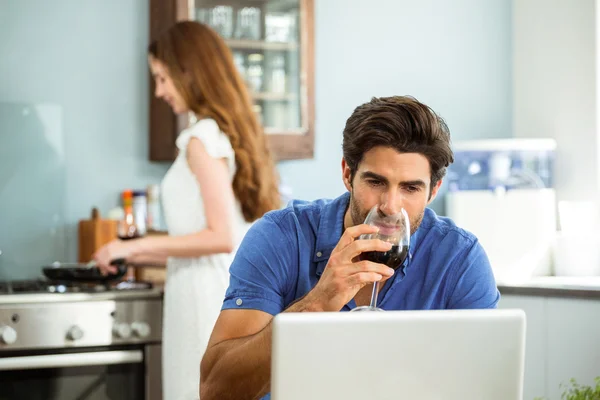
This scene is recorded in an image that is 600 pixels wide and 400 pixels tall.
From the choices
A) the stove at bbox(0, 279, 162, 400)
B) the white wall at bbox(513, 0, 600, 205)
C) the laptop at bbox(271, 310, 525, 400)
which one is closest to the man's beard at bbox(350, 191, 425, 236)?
the laptop at bbox(271, 310, 525, 400)

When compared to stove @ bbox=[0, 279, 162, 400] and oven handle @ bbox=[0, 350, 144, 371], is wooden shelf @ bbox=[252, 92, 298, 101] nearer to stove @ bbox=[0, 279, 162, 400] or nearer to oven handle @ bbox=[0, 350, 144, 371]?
stove @ bbox=[0, 279, 162, 400]

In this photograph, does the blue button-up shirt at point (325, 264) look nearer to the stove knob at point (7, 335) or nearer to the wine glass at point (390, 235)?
the wine glass at point (390, 235)

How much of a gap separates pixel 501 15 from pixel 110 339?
2392mm

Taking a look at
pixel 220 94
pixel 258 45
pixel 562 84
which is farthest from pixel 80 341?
pixel 562 84

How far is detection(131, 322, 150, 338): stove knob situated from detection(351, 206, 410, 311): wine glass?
1502mm

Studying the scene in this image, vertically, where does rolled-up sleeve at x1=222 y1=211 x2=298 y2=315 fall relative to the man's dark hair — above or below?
below

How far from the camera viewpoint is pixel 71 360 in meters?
2.88

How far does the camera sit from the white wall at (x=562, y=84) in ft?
12.7

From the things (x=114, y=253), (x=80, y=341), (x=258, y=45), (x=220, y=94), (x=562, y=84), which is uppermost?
(x=258, y=45)

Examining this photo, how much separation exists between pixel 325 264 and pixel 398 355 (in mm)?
753

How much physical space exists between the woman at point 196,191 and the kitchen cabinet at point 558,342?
42.2 inches

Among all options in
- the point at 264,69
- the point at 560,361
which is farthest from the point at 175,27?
the point at 560,361

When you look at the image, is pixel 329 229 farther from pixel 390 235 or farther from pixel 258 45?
pixel 258 45

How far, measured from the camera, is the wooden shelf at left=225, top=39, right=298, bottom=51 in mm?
3551
